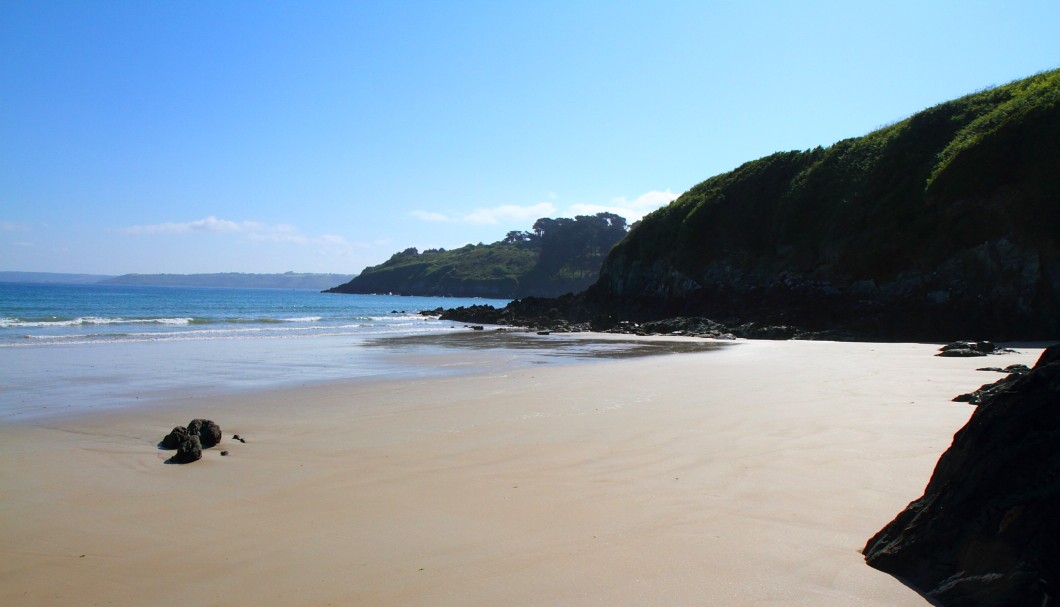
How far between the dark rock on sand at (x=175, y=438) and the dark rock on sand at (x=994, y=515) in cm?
620

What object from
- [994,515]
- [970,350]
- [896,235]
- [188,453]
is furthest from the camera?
[896,235]

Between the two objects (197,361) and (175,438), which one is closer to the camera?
(175,438)

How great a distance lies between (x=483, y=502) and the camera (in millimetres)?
4395

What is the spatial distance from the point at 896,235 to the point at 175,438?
2610cm

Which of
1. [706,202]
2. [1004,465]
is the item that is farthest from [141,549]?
[706,202]

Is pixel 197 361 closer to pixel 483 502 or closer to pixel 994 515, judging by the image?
pixel 483 502

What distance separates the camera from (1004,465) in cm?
273

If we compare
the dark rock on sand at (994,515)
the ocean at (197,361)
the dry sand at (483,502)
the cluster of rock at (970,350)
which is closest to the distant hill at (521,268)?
the ocean at (197,361)

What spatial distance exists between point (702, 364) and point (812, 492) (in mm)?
9731

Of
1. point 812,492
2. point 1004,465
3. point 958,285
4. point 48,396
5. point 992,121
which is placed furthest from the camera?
point 992,121

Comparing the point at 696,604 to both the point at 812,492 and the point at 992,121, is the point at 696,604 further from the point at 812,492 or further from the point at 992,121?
the point at 992,121

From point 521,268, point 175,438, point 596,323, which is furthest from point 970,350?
point 521,268

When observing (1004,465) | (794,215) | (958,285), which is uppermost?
(794,215)

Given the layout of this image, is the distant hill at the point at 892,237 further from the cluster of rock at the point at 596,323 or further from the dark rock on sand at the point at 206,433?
the dark rock on sand at the point at 206,433
